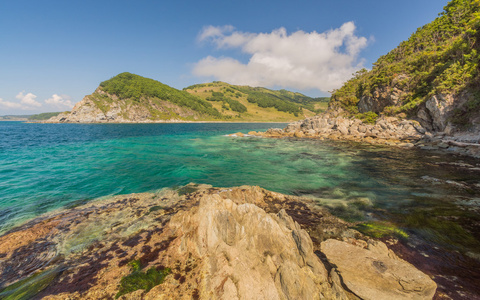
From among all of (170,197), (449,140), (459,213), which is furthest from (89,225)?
(449,140)

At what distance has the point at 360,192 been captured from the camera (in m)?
14.7

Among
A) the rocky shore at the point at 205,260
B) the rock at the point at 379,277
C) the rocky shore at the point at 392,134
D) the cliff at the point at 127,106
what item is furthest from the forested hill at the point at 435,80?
the cliff at the point at 127,106

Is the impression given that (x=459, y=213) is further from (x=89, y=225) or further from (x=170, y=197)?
(x=89, y=225)

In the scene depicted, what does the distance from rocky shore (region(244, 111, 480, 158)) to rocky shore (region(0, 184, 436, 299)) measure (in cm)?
3272

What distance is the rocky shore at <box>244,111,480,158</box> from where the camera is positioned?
2832 centimetres

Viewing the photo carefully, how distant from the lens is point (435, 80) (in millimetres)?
36750

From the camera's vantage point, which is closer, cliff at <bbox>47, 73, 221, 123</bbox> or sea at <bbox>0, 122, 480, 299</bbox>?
sea at <bbox>0, 122, 480, 299</bbox>

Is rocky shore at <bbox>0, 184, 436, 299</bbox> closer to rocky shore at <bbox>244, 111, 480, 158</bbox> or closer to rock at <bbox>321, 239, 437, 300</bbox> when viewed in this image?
rock at <bbox>321, 239, 437, 300</bbox>

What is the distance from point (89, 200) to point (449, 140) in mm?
49414

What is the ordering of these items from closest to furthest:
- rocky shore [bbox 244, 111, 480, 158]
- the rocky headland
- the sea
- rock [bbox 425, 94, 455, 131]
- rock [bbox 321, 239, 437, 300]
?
rock [bbox 321, 239, 437, 300]
the sea
rocky shore [bbox 244, 111, 480, 158]
the rocky headland
rock [bbox 425, 94, 455, 131]

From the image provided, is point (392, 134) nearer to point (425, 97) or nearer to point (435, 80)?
point (425, 97)

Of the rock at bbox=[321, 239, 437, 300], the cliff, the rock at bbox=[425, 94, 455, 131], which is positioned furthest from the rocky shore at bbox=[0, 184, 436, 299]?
the cliff

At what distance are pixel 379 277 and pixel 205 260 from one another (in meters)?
5.63

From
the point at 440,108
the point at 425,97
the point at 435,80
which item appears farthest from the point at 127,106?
the point at 440,108
